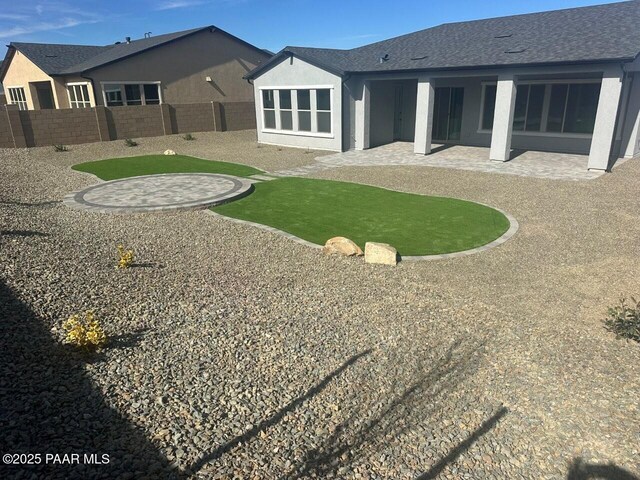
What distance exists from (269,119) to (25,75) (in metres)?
21.6

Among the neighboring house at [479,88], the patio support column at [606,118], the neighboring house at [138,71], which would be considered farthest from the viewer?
the neighboring house at [138,71]

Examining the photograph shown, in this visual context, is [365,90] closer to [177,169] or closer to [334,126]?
[334,126]

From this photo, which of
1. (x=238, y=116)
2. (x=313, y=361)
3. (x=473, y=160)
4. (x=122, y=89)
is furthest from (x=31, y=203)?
(x=238, y=116)

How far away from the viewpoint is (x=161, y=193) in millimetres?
13352

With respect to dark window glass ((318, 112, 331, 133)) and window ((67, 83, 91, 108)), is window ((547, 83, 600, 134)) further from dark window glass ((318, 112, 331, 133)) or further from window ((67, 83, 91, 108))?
window ((67, 83, 91, 108))

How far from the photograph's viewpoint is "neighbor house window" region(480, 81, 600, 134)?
1844 centimetres

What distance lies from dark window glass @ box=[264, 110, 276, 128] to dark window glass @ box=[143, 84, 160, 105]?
9406 millimetres

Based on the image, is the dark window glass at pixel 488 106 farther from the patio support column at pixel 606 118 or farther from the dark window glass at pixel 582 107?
the patio support column at pixel 606 118

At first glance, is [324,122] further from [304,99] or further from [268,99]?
[268,99]

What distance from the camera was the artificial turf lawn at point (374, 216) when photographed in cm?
966

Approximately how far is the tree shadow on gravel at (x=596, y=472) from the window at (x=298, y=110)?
19.6 meters

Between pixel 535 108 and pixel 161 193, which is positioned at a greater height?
pixel 535 108

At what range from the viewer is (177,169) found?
18125 mm

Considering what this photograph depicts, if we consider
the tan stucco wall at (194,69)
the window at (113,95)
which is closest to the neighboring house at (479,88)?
the tan stucco wall at (194,69)
